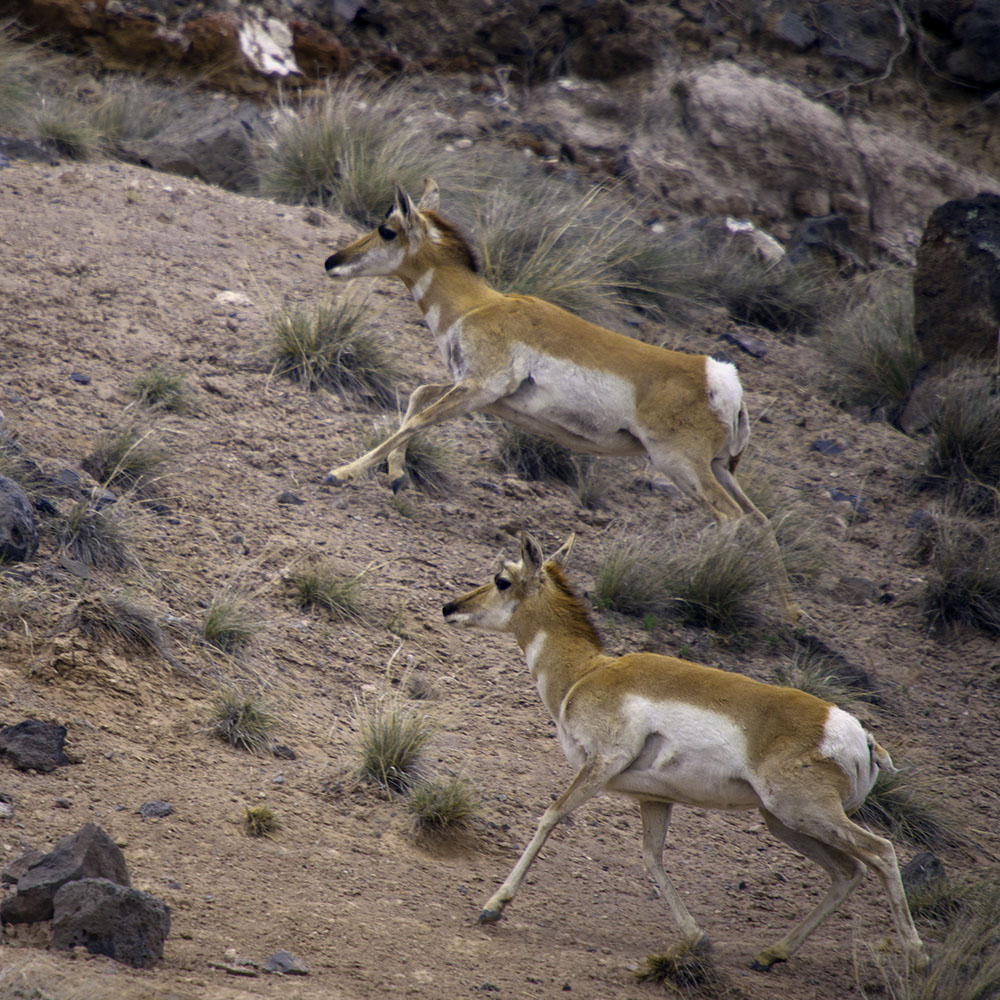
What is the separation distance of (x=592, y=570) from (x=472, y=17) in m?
11.7

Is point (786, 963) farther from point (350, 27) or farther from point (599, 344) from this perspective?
point (350, 27)

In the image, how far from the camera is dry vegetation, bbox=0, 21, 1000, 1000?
4.86m

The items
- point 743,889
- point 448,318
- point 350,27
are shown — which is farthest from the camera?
point 350,27

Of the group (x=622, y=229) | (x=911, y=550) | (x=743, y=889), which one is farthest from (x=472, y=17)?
(x=743, y=889)

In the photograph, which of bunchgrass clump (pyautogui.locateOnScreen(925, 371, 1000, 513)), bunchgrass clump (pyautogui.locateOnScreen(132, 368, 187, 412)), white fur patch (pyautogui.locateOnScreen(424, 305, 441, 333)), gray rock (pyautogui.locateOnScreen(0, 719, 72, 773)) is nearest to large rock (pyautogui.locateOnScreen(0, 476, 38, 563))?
gray rock (pyautogui.locateOnScreen(0, 719, 72, 773))

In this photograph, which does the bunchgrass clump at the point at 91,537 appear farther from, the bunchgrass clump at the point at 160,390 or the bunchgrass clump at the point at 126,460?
the bunchgrass clump at the point at 160,390

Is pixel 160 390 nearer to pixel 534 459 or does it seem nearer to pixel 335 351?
pixel 335 351

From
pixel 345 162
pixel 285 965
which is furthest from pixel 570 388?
pixel 345 162

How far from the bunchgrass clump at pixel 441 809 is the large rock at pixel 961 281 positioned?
8.20m

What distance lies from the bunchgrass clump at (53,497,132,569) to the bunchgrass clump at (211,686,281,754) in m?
1.24

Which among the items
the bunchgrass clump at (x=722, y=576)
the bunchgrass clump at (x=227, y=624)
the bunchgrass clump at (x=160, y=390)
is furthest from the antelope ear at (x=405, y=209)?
the bunchgrass clump at (x=227, y=624)

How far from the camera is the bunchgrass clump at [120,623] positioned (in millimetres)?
5711

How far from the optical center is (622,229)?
536 inches

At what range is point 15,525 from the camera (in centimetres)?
596
